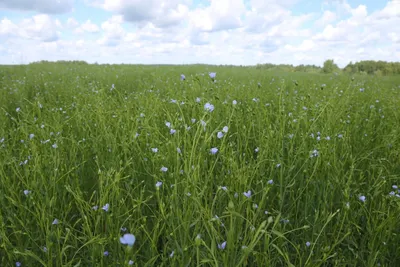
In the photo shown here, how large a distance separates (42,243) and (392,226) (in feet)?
6.81

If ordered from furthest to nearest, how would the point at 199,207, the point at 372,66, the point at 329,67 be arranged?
1. the point at 372,66
2. the point at 329,67
3. the point at 199,207

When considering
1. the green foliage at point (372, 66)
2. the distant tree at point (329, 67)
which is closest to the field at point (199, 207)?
the distant tree at point (329, 67)

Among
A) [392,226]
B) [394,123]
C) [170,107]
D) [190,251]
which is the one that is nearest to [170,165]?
[190,251]

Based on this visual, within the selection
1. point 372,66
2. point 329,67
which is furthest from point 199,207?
point 372,66

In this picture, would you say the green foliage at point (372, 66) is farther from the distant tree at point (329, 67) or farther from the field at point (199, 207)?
the field at point (199, 207)

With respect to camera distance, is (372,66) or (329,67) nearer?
(329,67)

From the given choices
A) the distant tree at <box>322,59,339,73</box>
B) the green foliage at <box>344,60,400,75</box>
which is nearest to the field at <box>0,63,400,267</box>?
the distant tree at <box>322,59,339,73</box>

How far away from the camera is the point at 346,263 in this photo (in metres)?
1.76

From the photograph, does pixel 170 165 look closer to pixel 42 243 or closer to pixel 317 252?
pixel 42 243

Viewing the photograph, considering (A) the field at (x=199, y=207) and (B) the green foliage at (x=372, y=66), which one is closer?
(A) the field at (x=199, y=207)

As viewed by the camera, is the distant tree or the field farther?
the distant tree

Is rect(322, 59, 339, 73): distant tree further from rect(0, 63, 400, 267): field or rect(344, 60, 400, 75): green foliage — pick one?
rect(0, 63, 400, 267): field

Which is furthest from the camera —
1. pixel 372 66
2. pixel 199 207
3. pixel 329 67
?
pixel 372 66

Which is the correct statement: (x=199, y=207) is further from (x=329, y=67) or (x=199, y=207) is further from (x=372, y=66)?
(x=372, y=66)
